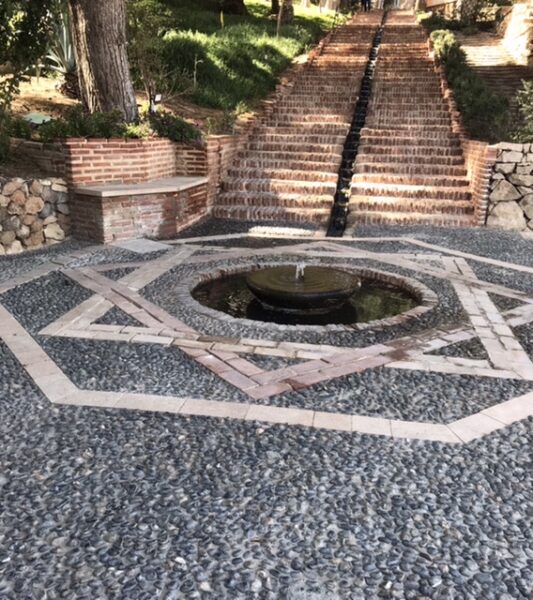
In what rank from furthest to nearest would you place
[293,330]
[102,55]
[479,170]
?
[479,170] → [102,55] → [293,330]

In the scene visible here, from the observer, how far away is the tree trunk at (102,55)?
720 cm

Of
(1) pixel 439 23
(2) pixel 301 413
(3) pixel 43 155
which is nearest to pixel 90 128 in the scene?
(3) pixel 43 155

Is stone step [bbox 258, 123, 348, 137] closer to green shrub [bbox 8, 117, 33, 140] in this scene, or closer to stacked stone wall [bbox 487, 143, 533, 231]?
stacked stone wall [bbox 487, 143, 533, 231]

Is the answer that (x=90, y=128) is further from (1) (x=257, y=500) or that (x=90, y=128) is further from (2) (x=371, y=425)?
(1) (x=257, y=500)

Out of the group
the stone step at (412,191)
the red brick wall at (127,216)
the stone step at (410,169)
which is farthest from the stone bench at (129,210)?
the stone step at (410,169)

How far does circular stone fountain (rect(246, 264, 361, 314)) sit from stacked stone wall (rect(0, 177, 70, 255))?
290 cm

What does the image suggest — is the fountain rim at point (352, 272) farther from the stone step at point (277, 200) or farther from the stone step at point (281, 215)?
the stone step at point (277, 200)

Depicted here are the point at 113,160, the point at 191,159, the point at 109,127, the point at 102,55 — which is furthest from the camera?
the point at 191,159

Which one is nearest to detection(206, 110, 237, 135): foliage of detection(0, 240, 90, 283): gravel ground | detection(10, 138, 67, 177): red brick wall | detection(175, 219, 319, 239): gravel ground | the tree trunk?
the tree trunk

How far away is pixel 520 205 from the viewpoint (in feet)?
25.4

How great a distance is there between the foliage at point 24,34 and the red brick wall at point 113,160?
2184mm

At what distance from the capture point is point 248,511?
216cm

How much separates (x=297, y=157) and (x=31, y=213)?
15.7 ft

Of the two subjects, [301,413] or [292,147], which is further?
[292,147]
